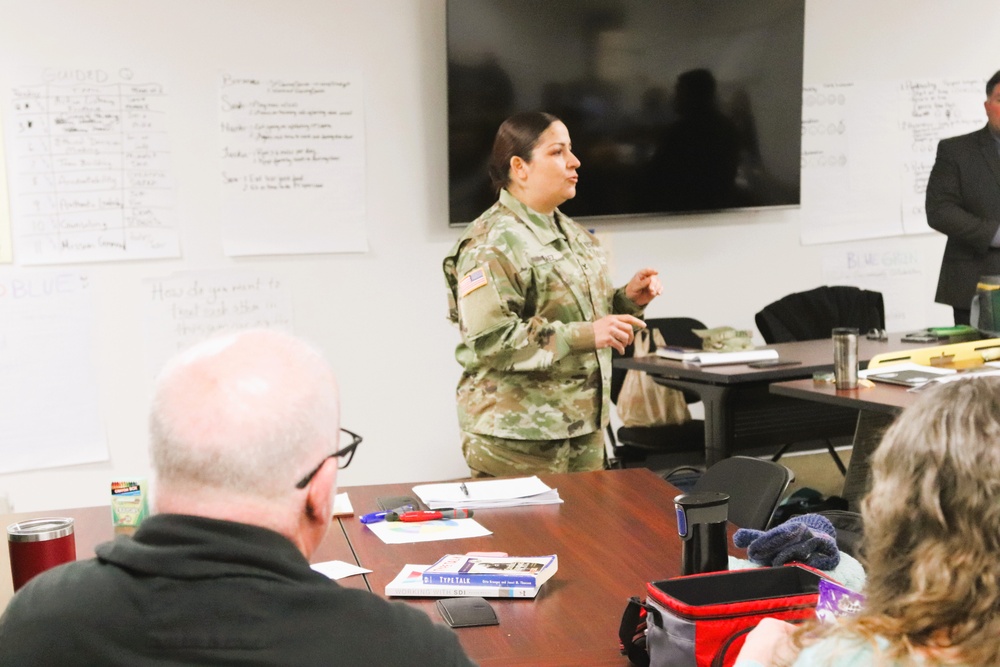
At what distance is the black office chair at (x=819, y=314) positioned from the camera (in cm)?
510

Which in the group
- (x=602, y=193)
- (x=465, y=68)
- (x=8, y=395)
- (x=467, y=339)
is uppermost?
(x=465, y=68)

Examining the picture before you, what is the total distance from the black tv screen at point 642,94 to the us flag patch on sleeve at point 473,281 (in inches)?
84.1

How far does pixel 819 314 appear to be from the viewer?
17.3ft

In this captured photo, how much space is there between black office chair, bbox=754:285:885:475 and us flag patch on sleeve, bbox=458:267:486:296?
7.64 feet

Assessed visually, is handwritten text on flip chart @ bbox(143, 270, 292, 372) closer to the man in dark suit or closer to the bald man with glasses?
the man in dark suit

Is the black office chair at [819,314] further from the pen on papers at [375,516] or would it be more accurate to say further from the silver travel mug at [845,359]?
the pen on papers at [375,516]

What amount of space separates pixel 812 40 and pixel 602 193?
155cm

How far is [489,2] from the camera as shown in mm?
5102

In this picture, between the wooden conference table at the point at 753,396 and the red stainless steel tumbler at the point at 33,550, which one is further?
the wooden conference table at the point at 753,396

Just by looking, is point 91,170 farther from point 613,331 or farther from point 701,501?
point 701,501

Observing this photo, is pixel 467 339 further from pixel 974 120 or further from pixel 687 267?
pixel 974 120

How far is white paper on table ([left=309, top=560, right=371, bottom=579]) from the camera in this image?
6.62ft

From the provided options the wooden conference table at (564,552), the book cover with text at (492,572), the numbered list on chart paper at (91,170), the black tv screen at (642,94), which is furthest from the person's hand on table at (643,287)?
the numbered list on chart paper at (91,170)

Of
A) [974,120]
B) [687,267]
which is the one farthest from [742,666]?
[974,120]
